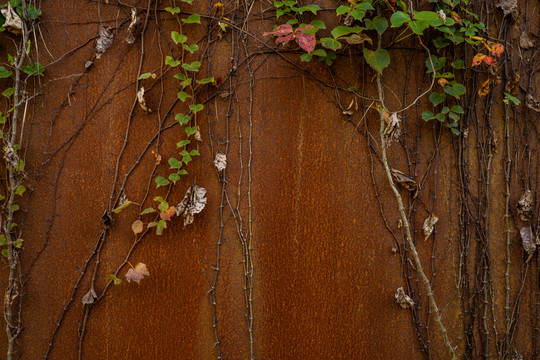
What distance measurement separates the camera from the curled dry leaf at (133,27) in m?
1.75

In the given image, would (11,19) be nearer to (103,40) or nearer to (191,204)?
(103,40)

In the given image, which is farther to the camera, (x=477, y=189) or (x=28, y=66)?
(x=477, y=189)

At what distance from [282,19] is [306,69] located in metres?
0.27

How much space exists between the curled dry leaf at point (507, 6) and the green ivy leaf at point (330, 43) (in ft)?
2.98

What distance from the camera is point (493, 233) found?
1860 millimetres


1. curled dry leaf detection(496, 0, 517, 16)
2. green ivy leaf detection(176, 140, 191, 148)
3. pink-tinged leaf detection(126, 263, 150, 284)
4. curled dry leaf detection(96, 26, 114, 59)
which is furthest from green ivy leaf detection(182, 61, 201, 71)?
curled dry leaf detection(496, 0, 517, 16)

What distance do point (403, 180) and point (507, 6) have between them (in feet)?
3.37

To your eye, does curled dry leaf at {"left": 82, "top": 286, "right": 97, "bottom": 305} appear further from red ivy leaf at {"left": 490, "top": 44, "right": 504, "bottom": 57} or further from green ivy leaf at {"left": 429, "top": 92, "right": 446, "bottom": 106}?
red ivy leaf at {"left": 490, "top": 44, "right": 504, "bottom": 57}

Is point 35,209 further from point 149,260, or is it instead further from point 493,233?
point 493,233

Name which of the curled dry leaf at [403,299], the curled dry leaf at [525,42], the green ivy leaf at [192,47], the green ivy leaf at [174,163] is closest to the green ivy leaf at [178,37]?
the green ivy leaf at [192,47]

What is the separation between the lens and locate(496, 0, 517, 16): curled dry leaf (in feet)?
6.02

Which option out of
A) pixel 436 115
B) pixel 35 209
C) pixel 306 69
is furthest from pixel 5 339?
pixel 436 115

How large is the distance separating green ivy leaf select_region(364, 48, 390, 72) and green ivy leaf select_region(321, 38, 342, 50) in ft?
0.45

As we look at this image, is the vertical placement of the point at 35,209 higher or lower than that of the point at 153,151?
lower
